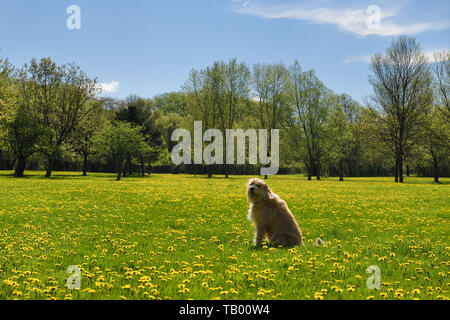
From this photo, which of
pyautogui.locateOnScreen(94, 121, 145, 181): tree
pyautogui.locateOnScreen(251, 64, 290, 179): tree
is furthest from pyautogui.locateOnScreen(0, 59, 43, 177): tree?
pyautogui.locateOnScreen(251, 64, 290, 179): tree

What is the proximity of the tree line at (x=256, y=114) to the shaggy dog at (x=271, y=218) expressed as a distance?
127 feet

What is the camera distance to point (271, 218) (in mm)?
8516

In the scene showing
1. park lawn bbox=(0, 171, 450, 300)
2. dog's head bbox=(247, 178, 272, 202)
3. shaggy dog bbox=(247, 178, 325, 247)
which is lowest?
park lawn bbox=(0, 171, 450, 300)

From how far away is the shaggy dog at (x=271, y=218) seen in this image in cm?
845

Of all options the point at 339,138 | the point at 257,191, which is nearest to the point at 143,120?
the point at 339,138

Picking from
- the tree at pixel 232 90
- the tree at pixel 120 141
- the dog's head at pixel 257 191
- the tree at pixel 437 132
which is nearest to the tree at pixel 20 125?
the tree at pixel 120 141

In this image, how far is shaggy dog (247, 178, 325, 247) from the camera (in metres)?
8.45

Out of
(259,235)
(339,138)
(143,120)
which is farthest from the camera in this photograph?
(143,120)

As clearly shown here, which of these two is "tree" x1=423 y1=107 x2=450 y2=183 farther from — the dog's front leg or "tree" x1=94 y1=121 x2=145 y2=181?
the dog's front leg

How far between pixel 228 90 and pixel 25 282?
60.6m

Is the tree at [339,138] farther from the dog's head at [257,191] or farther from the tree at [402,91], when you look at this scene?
the dog's head at [257,191]

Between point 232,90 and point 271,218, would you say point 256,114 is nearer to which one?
point 232,90

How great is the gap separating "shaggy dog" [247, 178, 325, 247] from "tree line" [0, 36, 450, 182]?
3872 cm
